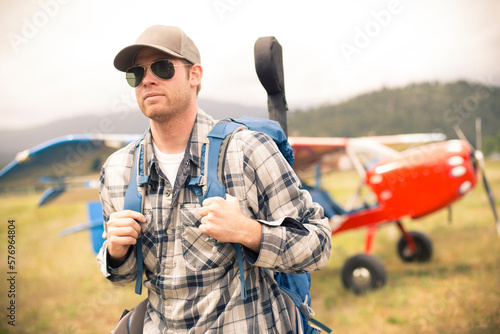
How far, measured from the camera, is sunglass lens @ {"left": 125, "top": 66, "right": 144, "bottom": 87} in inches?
49.8

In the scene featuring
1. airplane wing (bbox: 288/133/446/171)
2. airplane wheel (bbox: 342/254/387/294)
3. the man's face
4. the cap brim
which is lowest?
airplane wheel (bbox: 342/254/387/294)

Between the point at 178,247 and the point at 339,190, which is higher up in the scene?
the point at 178,247

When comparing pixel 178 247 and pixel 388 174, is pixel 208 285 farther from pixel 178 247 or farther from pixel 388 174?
pixel 388 174

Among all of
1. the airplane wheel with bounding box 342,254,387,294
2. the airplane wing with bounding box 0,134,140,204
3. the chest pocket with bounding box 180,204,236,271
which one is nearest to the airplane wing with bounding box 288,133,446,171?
the airplane wheel with bounding box 342,254,387,294

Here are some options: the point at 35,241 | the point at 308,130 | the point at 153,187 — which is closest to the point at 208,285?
the point at 153,187

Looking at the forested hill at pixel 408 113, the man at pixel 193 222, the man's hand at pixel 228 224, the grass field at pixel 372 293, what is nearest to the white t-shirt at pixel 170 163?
the man at pixel 193 222

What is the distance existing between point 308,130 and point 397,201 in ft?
77.8

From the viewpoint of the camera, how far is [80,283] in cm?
599

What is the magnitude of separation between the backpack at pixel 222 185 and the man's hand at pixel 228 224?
7 centimetres

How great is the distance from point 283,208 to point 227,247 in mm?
230

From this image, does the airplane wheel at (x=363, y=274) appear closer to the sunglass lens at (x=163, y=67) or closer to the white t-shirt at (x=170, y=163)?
the white t-shirt at (x=170, y=163)

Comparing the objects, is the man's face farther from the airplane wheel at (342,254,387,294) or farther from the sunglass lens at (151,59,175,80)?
the airplane wheel at (342,254,387,294)

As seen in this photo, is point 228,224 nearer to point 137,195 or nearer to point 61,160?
point 137,195

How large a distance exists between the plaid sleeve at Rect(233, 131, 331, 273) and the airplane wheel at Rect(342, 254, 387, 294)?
375 cm
